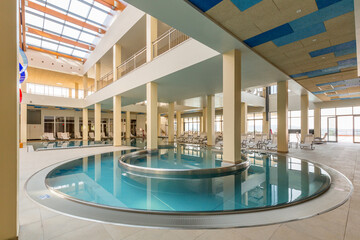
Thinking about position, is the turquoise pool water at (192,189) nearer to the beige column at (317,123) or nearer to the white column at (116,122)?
the white column at (116,122)

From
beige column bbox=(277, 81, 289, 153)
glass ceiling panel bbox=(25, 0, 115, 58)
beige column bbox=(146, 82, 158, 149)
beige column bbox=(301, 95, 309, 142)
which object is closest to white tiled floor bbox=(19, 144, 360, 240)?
beige column bbox=(146, 82, 158, 149)

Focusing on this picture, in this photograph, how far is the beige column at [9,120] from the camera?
6.25 feet

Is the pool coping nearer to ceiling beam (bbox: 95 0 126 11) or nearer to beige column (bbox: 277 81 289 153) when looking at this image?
beige column (bbox: 277 81 289 153)

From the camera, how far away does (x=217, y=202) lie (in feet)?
11.3

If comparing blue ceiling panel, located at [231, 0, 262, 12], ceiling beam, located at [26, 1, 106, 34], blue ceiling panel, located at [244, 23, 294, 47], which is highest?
ceiling beam, located at [26, 1, 106, 34]

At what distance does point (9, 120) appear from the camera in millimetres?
1968

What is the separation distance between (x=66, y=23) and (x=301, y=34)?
1737 centimetres

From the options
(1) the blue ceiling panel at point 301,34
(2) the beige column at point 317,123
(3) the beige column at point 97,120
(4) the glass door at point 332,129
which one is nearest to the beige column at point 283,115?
(1) the blue ceiling panel at point 301,34

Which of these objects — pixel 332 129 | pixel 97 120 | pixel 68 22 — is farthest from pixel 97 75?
pixel 332 129

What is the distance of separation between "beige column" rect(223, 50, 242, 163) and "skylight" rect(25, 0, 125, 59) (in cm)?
1127

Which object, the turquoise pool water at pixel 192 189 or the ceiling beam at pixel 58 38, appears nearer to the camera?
the turquoise pool water at pixel 192 189

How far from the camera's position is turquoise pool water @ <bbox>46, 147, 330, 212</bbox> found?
335 centimetres

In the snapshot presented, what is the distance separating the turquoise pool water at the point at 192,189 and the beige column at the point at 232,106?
78 cm

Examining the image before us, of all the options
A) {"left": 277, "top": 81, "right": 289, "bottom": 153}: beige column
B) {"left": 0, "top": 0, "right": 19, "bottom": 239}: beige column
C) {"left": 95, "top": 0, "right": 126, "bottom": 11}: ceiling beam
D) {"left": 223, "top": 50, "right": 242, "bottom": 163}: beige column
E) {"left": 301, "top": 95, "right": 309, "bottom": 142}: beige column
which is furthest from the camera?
{"left": 301, "top": 95, "right": 309, "bottom": 142}: beige column
